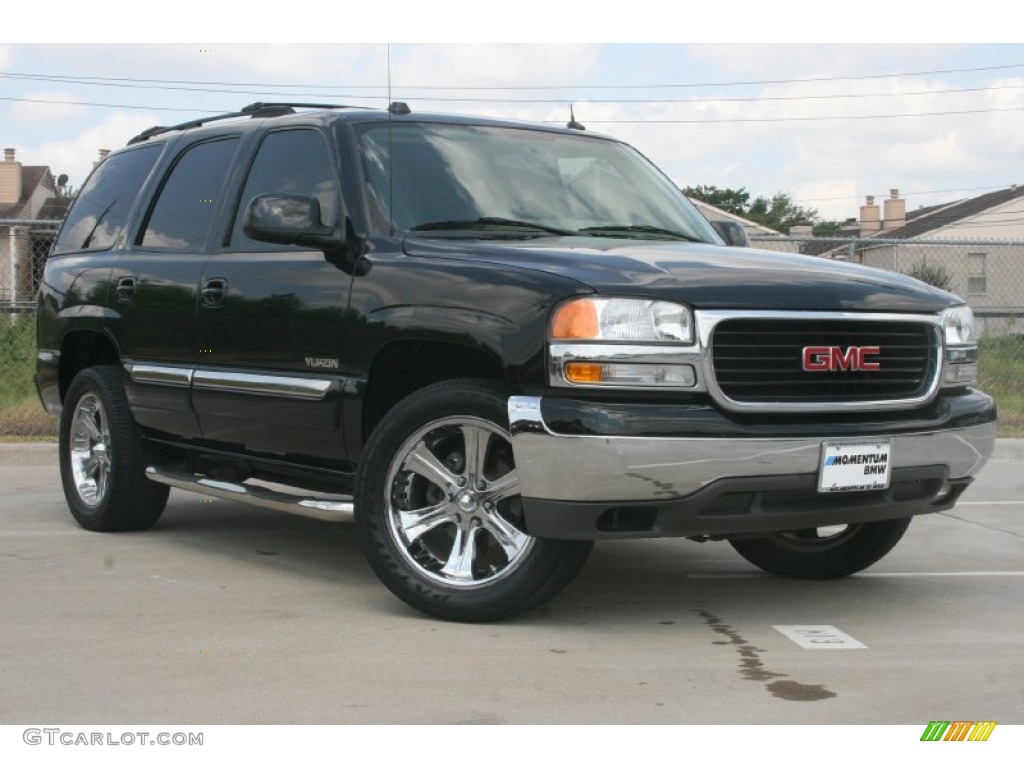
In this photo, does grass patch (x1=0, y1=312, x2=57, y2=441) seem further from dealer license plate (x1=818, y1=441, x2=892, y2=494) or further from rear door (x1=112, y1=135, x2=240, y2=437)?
dealer license plate (x1=818, y1=441, x2=892, y2=494)

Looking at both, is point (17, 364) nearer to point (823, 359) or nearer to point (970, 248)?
point (823, 359)

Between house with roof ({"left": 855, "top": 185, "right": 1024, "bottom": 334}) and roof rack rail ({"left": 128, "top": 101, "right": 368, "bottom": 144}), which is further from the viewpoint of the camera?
house with roof ({"left": 855, "top": 185, "right": 1024, "bottom": 334})

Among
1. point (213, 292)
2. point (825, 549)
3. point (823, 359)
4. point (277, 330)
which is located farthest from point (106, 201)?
point (823, 359)

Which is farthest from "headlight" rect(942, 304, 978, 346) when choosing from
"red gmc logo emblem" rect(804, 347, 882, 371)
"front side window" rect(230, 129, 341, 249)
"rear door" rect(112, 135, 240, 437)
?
"rear door" rect(112, 135, 240, 437)

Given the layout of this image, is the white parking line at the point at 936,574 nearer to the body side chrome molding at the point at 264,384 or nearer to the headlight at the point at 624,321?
the headlight at the point at 624,321

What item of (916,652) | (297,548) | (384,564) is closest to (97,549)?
(297,548)

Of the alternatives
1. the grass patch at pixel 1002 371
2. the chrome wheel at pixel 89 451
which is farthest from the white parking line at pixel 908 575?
the grass patch at pixel 1002 371

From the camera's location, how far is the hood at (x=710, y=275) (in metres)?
5.09

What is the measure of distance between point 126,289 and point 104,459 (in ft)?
3.10

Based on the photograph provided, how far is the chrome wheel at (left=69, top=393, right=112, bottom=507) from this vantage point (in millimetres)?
7739

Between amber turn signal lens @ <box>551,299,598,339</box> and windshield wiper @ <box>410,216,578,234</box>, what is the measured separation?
111 centimetres

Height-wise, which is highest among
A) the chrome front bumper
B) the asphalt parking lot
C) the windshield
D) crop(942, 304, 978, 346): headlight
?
the windshield

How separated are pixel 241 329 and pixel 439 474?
1438mm

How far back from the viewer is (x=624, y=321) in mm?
5027
